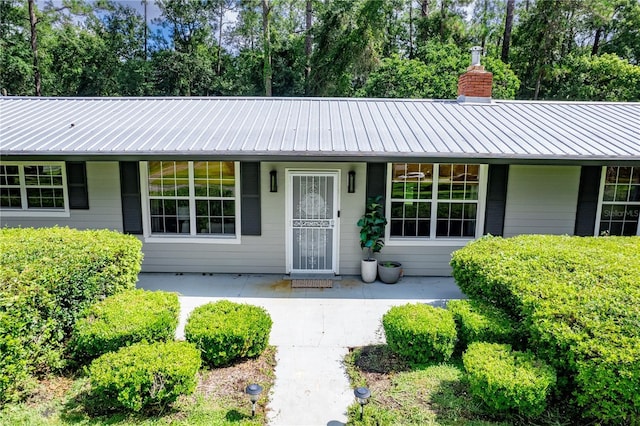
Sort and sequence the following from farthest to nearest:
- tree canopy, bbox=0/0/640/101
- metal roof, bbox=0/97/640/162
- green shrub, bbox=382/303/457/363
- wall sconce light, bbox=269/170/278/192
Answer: tree canopy, bbox=0/0/640/101 → wall sconce light, bbox=269/170/278/192 → metal roof, bbox=0/97/640/162 → green shrub, bbox=382/303/457/363

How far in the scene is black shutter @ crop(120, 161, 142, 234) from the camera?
290 inches

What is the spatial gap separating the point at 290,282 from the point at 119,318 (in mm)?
3430

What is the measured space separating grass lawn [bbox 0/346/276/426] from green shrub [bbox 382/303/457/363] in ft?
4.49

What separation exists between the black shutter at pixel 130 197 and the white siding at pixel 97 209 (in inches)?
4.2

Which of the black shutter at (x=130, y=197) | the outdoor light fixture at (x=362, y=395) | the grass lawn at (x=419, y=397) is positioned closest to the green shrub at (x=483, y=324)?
the grass lawn at (x=419, y=397)

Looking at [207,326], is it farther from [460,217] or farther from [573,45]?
[573,45]

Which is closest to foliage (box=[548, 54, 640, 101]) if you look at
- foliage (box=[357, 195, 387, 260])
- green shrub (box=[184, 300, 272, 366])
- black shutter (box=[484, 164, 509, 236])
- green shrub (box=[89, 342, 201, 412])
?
black shutter (box=[484, 164, 509, 236])

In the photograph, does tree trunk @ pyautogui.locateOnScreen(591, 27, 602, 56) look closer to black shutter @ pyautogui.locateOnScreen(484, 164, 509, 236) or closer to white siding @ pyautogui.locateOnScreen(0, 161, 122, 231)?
black shutter @ pyautogui.locateOnScreen(484, 164, 509, 236)

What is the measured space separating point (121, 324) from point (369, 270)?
4211 millimetres

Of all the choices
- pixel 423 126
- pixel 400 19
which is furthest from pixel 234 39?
pixel 423 126

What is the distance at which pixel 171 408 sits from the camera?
3.79 metres

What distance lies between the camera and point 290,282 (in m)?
7.33

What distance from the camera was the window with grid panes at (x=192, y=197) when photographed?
7.46m

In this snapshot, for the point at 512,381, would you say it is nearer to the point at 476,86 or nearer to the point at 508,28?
the point at 476,86
